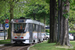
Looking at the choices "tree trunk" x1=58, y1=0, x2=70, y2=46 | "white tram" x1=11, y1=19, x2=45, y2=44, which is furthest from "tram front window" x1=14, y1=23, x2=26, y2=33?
"tree trunk" x1=58, y1=0, x2=70, y2=46

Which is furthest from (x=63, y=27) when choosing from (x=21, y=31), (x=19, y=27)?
(x=19, y=27)

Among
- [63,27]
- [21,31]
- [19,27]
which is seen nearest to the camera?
[63,27]

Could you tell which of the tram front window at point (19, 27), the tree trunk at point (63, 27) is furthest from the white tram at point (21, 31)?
the tree trunk at point (63, 27)

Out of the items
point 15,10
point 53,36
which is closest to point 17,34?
point 53,36

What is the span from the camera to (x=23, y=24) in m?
24.4

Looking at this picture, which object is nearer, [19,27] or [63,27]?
[63,27]

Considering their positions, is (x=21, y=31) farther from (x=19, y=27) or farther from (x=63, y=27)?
(x=63, y=27)

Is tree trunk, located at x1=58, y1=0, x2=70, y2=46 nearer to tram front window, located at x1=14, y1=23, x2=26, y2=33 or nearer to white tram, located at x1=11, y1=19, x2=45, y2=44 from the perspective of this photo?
white tram, located at x1=11, y1=19, x2=45, y2=44

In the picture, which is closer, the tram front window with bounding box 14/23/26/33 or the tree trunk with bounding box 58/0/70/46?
the tree trunk with bounding box 58/0/70/46

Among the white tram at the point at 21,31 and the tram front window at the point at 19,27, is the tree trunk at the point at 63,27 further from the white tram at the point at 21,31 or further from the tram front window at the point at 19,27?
the tram front window at the point at 19,27

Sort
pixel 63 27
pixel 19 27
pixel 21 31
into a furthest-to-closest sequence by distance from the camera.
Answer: pixel 19 27, pixel 21 31, pixel 63 27

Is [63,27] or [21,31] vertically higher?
[63,27]

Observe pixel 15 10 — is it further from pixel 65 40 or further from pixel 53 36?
pixel 65 40

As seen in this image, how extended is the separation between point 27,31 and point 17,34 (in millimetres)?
1237
